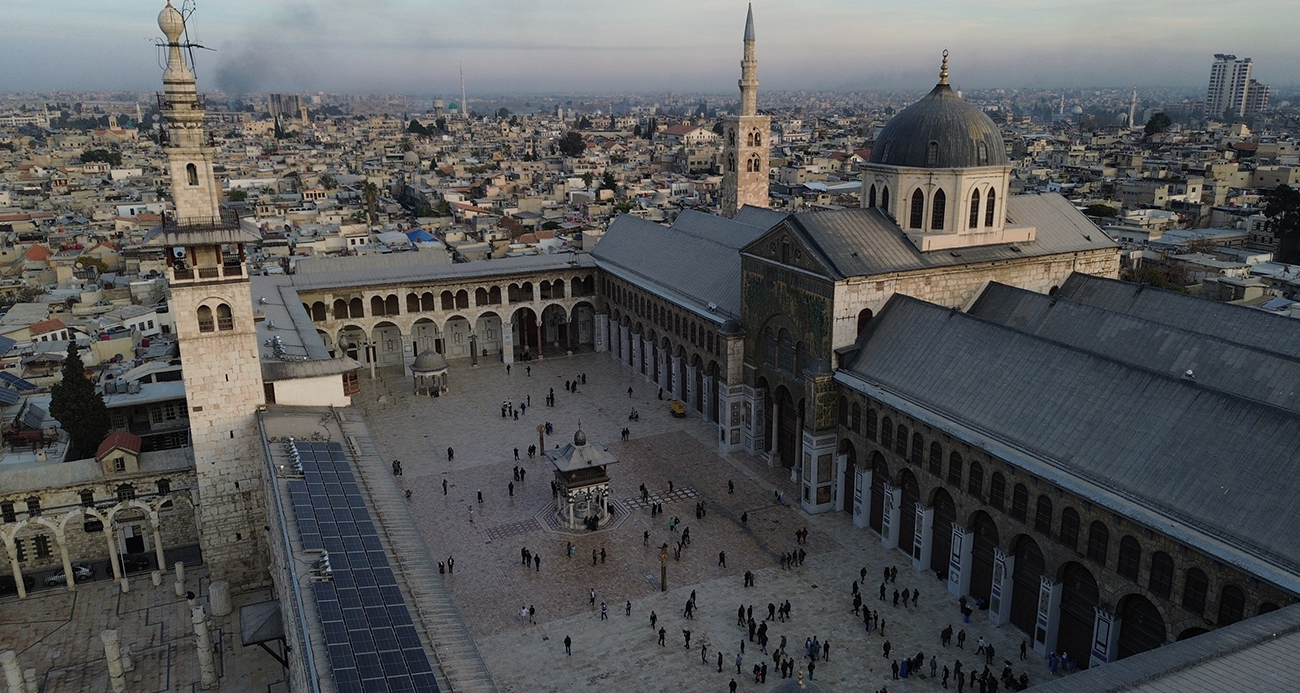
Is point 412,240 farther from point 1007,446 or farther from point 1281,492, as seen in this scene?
point 1281,492

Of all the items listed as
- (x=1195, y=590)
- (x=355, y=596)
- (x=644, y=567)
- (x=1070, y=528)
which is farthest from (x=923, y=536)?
(x=355, y=596)

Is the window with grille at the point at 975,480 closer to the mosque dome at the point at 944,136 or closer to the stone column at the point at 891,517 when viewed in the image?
the stone column at the point at 891,517

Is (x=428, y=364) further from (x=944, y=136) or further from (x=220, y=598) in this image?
(x=944, y=136)

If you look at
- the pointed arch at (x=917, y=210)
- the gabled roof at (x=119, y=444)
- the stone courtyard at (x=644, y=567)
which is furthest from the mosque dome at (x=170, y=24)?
the pointed arch at (x=917, y=210)

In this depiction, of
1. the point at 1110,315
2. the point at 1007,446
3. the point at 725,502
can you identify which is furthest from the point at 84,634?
the point at 1110,315

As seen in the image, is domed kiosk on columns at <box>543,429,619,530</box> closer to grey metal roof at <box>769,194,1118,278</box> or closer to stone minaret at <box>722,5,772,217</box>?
grey metal roof at <box>769,194,1118,278</box>
